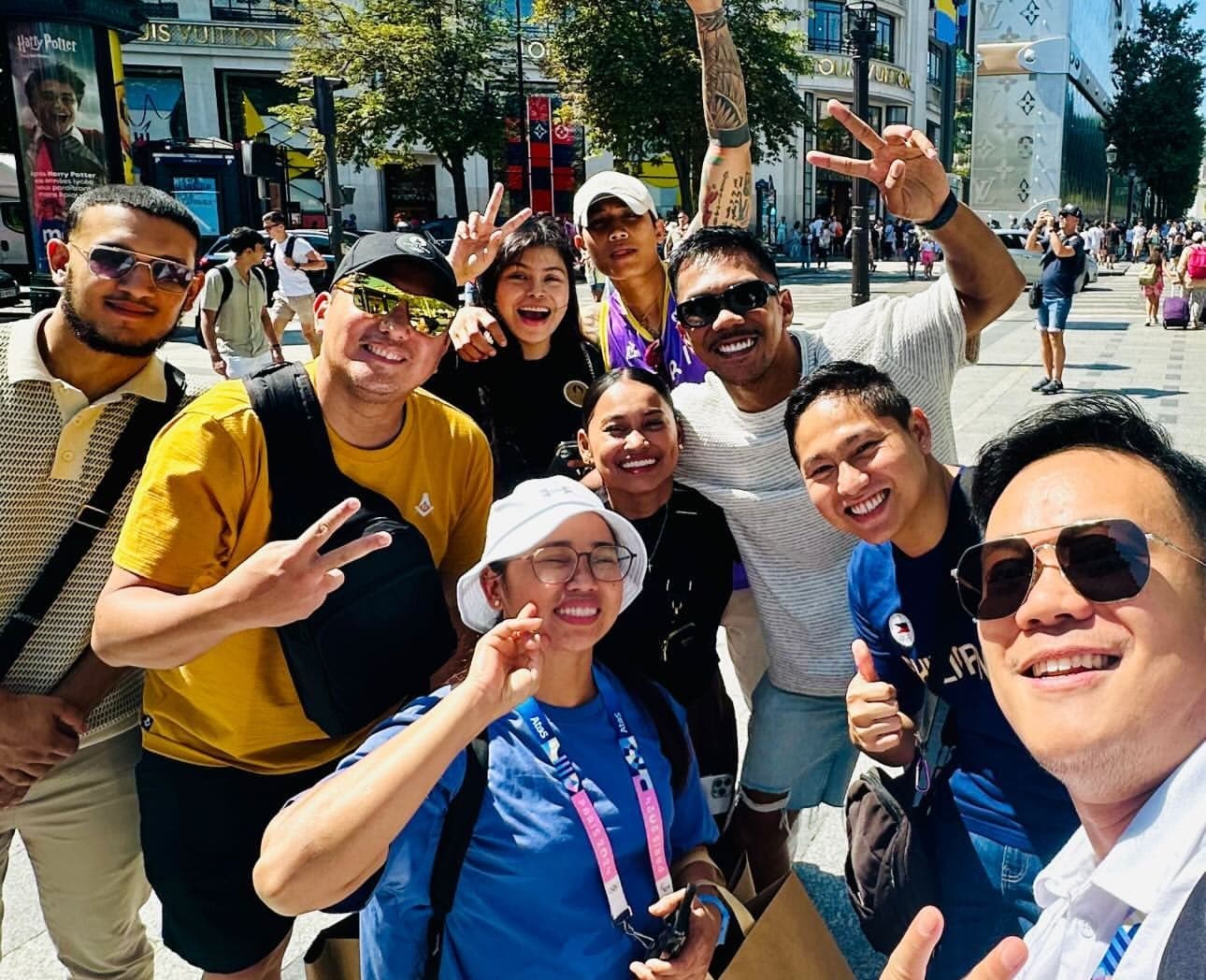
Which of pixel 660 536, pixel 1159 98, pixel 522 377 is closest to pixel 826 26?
pixel 1159 98

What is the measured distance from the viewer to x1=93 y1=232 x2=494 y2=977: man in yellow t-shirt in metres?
1.94

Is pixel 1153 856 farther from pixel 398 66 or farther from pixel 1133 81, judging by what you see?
pixel 1133 81

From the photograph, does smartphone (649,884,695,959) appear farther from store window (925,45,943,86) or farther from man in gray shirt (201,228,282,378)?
store window (925,45,943,86)

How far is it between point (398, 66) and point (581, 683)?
3223 cm

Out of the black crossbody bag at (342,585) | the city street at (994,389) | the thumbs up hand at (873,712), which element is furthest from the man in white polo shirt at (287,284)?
the thumbs up hand at (873,712)

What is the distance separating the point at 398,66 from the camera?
30.3m

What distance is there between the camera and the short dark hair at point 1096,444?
1.41 meters

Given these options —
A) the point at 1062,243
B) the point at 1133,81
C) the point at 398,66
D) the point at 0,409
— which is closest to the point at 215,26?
the point at 398,66

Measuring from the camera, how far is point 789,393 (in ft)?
8.94

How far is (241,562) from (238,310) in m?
7.03

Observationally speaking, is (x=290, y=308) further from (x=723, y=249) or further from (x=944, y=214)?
(x=944, y=214)

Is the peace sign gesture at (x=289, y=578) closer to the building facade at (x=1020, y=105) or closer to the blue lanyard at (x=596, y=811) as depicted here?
the blue lanyard at (x=596, y=811)

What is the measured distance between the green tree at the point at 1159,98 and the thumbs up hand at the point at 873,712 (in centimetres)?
6505

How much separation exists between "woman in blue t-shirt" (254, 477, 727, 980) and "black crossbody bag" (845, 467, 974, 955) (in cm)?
42
